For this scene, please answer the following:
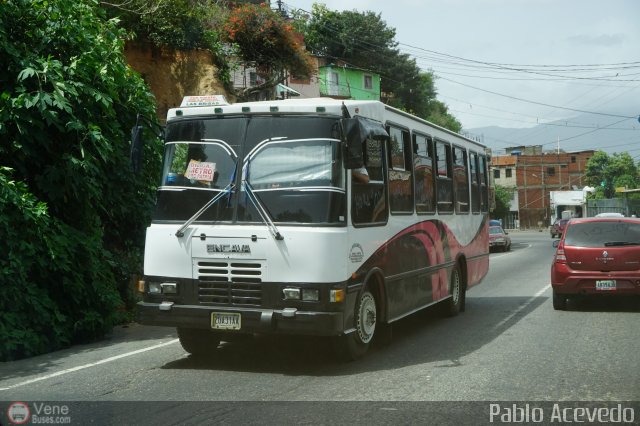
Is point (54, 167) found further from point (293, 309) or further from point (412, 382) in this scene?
point (412, 382)

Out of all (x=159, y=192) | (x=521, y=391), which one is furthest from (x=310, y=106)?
(x=521, y=391)

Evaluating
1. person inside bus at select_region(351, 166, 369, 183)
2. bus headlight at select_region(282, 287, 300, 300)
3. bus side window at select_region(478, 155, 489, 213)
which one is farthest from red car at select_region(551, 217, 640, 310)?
bus headlight at select_region(282, 287, 300, 300)

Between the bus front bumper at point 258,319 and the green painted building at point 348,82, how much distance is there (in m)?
45.1

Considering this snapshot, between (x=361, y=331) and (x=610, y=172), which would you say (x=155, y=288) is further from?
(x=610, y=172)

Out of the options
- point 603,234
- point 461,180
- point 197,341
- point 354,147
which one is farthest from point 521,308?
point 354,147

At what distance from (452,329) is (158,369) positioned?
186 inches

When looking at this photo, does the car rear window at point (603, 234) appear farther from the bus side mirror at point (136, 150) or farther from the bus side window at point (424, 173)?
the bus side mirror at point (136, 150)

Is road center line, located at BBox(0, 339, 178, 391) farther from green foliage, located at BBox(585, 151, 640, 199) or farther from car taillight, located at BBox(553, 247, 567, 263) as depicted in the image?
green foliage, located at BBox(585, 151, 640, 199)

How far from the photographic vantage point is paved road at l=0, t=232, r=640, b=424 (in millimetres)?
6629

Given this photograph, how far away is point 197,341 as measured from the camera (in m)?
8.81

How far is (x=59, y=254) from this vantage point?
984 centimetres

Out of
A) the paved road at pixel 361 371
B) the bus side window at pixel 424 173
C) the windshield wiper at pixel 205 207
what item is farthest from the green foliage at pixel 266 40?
the windshield wiper at pixel 205 207

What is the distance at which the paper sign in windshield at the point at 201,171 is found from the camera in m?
8.23

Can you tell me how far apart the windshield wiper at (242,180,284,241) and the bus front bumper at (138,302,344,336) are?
0.76 m
